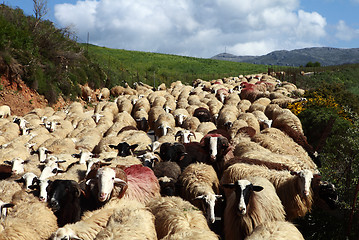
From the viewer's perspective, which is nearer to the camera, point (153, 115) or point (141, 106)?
point (153, 115)

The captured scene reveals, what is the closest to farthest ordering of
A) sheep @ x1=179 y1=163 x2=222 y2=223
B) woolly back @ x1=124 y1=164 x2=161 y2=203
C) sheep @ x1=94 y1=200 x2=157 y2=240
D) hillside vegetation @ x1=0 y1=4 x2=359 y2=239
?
sheep @ x1=94 y1=200 x2=157 y2=240 → sheep @ x1=179 y1=163 x2=222 y2=223 → hillside vegetation @ x1=0 y1=4 x2=359 y2=239 → woolly back @ x1=124 y1=164 x2=161 y2=203

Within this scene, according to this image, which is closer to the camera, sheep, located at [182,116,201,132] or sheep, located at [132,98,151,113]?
sheep, located at [182,116,201,132]

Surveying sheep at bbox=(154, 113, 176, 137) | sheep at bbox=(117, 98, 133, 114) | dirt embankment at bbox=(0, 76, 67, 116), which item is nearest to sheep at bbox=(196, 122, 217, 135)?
sheep at bbox=(154, 113, 176, 137)

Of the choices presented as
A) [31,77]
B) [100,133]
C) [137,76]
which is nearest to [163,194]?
[100,133]

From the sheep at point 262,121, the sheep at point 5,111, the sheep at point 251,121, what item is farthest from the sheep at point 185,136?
the sheep at point 5,111

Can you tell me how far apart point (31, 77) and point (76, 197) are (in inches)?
662

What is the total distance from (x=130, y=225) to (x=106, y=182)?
4.68ft

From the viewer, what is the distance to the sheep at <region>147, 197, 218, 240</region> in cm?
399

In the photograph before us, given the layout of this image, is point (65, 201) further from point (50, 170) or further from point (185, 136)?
point (185, 136)

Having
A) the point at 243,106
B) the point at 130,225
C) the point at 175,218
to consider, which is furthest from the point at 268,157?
the point at 243,106

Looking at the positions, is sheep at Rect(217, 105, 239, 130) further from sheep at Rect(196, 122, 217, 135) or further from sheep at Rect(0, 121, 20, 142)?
sheep at Rect(0, 121, 20, 142)

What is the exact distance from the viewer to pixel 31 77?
63.9ft

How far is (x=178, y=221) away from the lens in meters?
4.49

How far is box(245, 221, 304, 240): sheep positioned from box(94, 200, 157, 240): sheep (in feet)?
4.70
